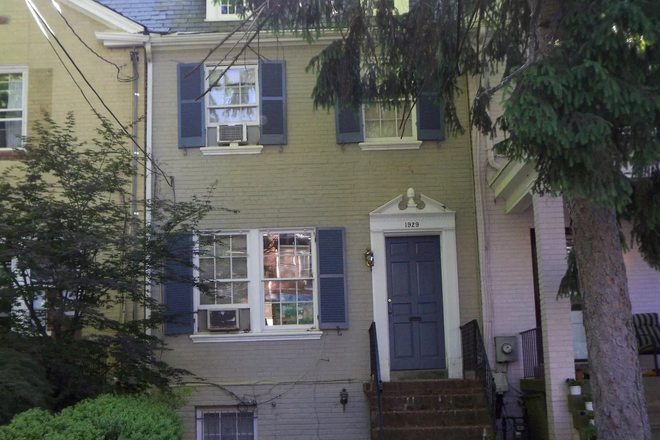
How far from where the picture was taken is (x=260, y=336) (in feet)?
37.6

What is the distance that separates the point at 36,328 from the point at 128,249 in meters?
1.36

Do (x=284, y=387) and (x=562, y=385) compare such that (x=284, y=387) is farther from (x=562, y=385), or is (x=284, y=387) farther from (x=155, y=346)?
(x=562, y=385)

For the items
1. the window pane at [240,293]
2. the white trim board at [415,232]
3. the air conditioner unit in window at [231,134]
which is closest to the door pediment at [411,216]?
the white trim board at [415,232]

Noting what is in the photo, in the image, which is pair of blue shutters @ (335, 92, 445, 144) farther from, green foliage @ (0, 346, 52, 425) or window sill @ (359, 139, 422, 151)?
green foliage @ (0, 346, 52, 425)

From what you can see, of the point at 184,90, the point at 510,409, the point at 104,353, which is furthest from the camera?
the point at 184,90

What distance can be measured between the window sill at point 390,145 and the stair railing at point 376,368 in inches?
105

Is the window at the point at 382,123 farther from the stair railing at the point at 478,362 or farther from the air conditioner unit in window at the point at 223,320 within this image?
the air conditioner unit in window at the point at 223,320

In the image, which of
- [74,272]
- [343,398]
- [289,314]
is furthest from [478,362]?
[74,272]

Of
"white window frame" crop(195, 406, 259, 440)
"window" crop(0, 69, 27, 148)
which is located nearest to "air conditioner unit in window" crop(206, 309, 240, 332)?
"white window frame" crop(195, 406, 259, 440)

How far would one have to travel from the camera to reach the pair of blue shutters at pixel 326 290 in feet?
37.6

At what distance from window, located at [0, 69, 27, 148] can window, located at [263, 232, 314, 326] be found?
4117 mm

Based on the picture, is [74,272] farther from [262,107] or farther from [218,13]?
[218,13]

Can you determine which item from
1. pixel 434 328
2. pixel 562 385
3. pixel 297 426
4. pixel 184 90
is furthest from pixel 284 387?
pixel 184 90

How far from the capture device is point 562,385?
9703mm
